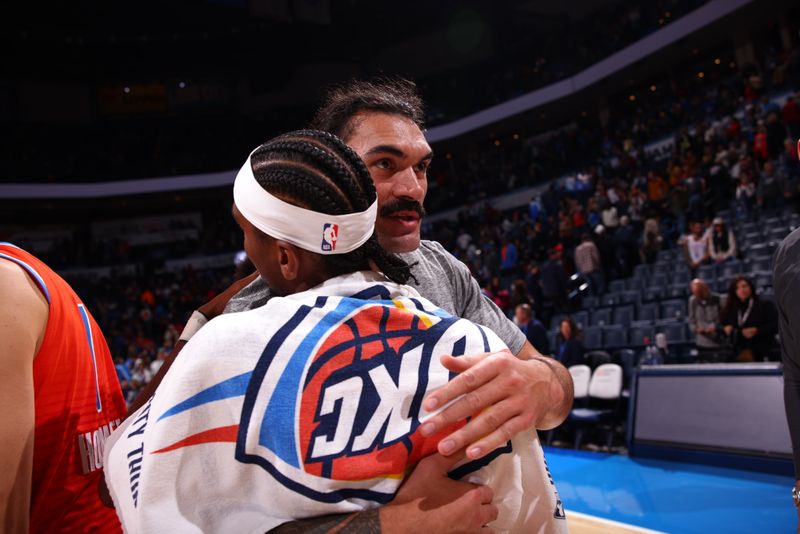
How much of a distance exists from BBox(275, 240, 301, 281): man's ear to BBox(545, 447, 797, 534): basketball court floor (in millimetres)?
2764

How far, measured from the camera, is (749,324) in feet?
18.6

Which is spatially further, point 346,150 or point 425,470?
point 346,150

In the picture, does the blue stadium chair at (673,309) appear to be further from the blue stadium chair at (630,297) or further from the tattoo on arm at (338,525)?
the tattoo on arm at (338,525)

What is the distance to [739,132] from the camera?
34.5 feet

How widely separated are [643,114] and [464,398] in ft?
54.2

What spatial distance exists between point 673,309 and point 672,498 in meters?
4.10

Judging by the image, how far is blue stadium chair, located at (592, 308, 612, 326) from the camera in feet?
27.1

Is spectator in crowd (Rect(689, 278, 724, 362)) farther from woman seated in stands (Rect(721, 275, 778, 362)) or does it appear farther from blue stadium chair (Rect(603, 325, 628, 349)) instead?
blue stadium chair (Rect(603, 325, 628, 349))

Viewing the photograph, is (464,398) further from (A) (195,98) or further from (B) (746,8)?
(A) (195,98)

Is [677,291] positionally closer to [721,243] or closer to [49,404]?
[721,243]

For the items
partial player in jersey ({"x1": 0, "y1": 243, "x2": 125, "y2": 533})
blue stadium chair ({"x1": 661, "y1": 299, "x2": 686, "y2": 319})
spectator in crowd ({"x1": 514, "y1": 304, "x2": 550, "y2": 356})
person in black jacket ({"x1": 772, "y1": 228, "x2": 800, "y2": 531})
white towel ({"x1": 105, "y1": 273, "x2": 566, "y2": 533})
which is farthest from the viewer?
blue stadium chair ({"x1": 661, "y1": 299, "x2": 686, "y2": 319})

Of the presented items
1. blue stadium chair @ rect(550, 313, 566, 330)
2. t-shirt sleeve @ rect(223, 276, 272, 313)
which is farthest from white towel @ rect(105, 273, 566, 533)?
blue stadium chair @ rect(550, 313, 566, 330)

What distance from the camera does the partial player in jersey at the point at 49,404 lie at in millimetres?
893

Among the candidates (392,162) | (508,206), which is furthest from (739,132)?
(392,162)
